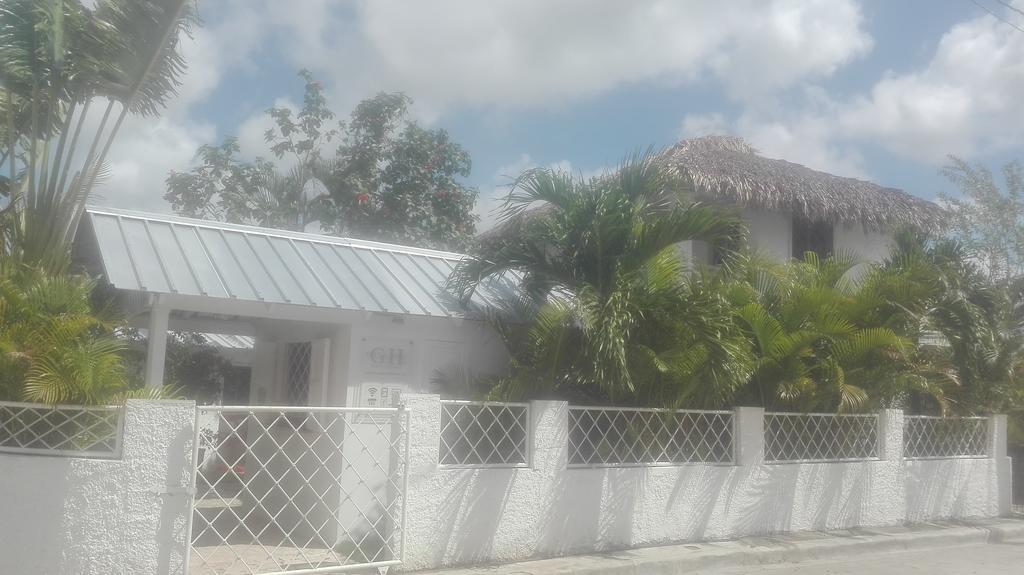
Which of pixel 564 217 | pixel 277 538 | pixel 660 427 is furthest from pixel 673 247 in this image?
pixel 277 538

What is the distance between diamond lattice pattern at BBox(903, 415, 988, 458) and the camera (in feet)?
36.0

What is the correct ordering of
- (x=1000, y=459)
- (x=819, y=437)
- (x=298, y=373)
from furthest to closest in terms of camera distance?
(x=1000, y=459)
(x=819, y=437)
(x=298, y=373)

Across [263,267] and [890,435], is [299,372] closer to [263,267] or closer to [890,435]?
[263,267]

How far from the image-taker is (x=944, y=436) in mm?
11422

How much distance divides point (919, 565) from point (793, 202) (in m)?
5.35

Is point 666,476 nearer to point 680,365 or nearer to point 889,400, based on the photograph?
point 680,365

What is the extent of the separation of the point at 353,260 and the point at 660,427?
3563 millimetres

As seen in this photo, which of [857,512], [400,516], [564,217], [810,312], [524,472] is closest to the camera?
[400,516]

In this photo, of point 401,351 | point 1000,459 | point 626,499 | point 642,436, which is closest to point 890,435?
point 1000,459

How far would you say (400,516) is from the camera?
22.6 ft

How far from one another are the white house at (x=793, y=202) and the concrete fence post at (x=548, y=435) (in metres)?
4.16

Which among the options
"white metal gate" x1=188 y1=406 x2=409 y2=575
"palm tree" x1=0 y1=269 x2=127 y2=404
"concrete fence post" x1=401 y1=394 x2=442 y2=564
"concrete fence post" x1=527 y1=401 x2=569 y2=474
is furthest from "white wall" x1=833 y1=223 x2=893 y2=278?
"palm tree" x1=0 y1=269 x2=127 y2=404

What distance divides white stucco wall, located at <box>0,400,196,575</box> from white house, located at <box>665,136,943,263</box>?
281 inches

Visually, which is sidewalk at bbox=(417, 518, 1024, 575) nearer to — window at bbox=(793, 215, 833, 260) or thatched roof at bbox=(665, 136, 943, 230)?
thatched roof at bbox=(665, 136, 943, 230)
